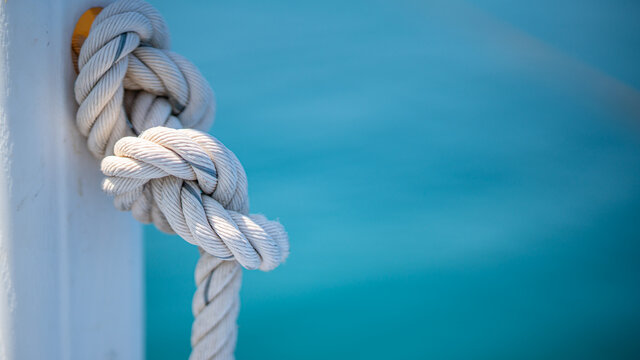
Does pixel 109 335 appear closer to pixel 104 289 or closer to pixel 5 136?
pixel 104 289

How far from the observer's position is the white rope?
0.47m

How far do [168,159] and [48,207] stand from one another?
0.32ft

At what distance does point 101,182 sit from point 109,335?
5.4 inches

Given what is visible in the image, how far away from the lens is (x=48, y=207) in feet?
1.52

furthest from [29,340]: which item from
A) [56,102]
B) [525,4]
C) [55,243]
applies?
[525,4]

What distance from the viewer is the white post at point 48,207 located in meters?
0.44

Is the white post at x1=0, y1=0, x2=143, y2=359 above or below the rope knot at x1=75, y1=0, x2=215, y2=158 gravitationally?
below

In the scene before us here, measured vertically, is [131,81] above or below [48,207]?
above

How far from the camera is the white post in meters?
0.44

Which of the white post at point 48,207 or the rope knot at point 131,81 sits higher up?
the rope knot at point 131,81

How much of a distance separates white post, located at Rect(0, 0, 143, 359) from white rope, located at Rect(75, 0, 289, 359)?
25 millimetres

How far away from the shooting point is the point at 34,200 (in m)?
0.45

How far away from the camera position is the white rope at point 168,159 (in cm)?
47

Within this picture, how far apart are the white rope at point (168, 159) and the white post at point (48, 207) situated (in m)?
0.02
